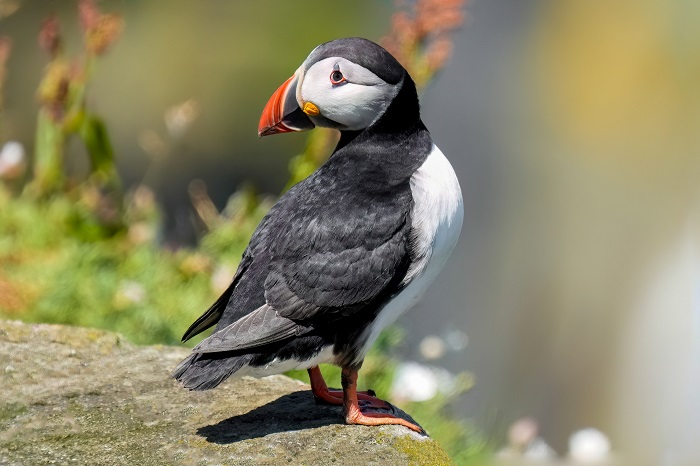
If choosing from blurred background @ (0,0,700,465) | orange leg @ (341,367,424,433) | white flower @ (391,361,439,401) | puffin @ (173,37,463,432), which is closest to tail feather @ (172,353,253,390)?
puffin @ (173,37,463,432)

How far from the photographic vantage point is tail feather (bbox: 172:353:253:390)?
3.08 m

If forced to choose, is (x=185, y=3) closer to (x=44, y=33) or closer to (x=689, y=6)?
(x=44, y=33)

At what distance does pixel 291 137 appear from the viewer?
690cm

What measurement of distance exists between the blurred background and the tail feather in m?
2.32

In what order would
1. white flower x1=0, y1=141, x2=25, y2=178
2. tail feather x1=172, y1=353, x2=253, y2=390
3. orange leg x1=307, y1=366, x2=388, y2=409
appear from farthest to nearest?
white flower x1=0, y1=141, x2=25, y2=178 < orange leg x1=307, y1=366, x2=388, y2=409 < tail feather x1=172, y1=353, x2=253, y2=390

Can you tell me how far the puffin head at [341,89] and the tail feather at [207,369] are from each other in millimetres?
829

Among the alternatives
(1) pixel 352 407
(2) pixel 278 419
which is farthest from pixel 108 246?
(1) pixel 352 407

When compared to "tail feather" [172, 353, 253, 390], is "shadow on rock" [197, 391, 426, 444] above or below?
below

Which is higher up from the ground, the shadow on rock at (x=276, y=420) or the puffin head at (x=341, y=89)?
the puffin head at (x=341, y=89)

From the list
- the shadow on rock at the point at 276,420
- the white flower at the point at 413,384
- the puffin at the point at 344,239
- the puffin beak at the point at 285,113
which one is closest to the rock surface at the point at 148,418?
the shadow on rock at the point at 276,420

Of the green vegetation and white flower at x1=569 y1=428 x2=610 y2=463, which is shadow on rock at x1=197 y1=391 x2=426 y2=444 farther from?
white flower at x1=569 y1=428 x2=610 y2=463

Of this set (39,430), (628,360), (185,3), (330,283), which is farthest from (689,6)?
(39,430)

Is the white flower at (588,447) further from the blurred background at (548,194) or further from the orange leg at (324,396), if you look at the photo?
the orange leg at (324,396)

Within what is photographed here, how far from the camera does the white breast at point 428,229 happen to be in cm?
333
